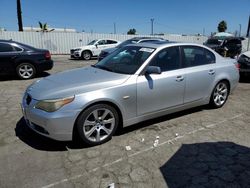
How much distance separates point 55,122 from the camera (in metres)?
3.37

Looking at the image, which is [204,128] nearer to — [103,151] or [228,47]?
[103,151]

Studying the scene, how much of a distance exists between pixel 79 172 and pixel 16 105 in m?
3.36

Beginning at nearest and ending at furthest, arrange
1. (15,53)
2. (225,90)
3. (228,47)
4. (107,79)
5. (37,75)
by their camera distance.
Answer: (107,79), (225,90), (15,53), (37,75), (228,47)

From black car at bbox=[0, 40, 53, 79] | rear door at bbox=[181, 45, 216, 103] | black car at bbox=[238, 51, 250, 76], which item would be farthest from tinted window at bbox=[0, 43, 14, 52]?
black car at bbox=[238, 51, 250, 76]

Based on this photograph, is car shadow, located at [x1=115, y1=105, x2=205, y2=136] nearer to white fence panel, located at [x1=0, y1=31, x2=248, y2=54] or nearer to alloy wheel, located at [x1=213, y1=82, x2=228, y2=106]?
alloy wheel, located at [x1=213, y1=82, x2=228, y2=106]

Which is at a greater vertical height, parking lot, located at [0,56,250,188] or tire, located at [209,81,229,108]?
tire, located at [209,81,229,108]

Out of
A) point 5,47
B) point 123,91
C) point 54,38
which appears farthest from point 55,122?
point 54,38

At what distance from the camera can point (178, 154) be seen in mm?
3527

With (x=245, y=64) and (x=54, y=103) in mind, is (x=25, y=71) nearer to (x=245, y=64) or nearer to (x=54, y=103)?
(x=54, y=103)

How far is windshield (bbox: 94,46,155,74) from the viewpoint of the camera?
13.8 ft

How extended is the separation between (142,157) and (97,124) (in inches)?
33.4

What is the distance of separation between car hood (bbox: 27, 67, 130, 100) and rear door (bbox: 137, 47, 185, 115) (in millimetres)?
392

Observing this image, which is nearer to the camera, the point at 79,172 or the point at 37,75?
the point at 79,172

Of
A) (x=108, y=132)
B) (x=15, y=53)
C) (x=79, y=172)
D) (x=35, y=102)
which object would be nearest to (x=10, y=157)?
(x=35, y=102)
